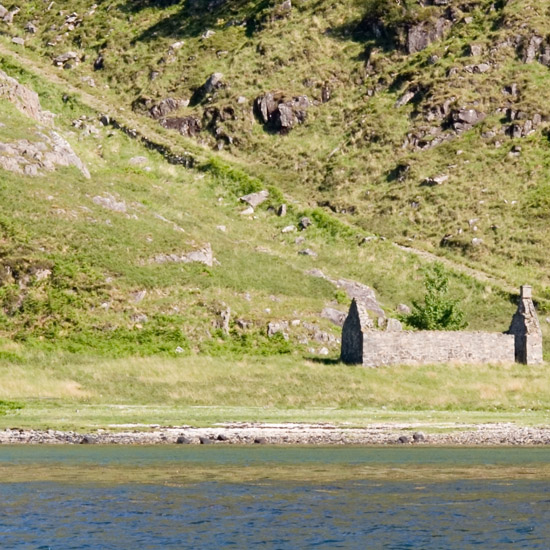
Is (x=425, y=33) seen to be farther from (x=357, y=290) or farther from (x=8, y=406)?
(x=8, y=406)

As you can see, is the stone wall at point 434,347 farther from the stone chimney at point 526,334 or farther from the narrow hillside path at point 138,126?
the narrow hillside path at point 138,126

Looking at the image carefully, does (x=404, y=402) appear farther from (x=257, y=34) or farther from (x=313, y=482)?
(x=257, y=34)

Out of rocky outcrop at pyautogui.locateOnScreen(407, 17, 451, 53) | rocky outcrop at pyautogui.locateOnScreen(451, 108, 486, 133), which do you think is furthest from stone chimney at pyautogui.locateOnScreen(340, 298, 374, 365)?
rocky outcrop at pyautogui.locateOnScreen(407, 17, 451, 53)

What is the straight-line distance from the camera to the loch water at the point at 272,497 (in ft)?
95.8

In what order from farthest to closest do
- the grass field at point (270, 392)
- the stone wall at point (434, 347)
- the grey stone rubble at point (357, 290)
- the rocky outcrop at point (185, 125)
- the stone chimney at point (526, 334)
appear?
the rocky outcrop at point (185, 125)
the grey stone rubble at point (357, 290)
the stone chimney at point (526, 334)
the stone wall at point (434, 347)
the grass field at point (270, 392)

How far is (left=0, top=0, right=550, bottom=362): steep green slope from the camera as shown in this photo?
243 ft

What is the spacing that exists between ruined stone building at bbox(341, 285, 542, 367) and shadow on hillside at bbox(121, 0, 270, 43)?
8506 centimetres

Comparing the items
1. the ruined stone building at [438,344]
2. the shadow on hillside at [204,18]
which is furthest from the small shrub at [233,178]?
the ruined stone building at [438,344]

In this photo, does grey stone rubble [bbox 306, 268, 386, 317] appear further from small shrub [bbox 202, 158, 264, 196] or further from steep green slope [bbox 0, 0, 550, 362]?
small shrub [bbox 202, 158, 264, 196]

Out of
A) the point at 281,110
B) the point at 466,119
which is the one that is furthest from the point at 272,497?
the point at 281,110

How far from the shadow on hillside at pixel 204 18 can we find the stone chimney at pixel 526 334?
84.3 metres

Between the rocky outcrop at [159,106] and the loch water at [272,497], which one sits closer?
the loch water at [272,497]

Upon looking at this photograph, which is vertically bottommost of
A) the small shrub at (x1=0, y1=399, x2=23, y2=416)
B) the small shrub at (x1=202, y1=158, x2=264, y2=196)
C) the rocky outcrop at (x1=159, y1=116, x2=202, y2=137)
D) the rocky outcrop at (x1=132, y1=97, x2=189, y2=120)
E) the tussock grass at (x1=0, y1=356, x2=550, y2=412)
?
the small shrub at (x1=0, y1=399, x2=23, y2=416)

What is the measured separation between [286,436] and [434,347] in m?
19.4
